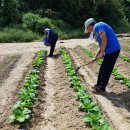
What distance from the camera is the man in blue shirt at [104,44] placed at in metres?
7.71

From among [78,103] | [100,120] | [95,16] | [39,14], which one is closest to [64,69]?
[78,103]

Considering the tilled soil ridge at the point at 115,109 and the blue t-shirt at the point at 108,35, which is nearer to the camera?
the tilled soil ridge at the point at 115,109

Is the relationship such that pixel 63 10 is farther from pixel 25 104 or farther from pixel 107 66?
pixel 25 104

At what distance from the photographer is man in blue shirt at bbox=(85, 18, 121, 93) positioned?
771cm

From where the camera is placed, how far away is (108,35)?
7.82m

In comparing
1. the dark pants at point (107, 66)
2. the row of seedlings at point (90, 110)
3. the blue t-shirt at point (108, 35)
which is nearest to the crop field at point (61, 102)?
the row of seedlings at point (90, 110)

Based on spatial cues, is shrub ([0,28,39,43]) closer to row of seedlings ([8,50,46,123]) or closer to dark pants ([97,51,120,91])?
row of seedlings ([8,50,46,123])

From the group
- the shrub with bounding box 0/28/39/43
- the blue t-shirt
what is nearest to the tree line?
the shrub with bounding box 0/28/39/43

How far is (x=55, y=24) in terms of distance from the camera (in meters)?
29.3

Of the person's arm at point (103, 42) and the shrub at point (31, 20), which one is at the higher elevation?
the person's arm at point (103, 42)

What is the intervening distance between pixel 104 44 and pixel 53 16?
932 inches

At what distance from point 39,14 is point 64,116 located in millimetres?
24975

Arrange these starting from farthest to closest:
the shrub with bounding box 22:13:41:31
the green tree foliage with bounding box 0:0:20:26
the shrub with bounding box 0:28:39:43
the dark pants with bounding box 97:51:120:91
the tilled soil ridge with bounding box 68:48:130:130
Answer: the green tree foliage with bounding box 0:0:20:26, the shrub with bounding box 22:13:41:31, the shrub with bounding box 0:28:39:43, the dark pants with bounding box 97:51:120:91, the tilled soil ridge with bounding box 68:48:130:130

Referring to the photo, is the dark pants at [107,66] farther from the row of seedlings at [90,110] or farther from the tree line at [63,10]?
the tree line at [63,10]
